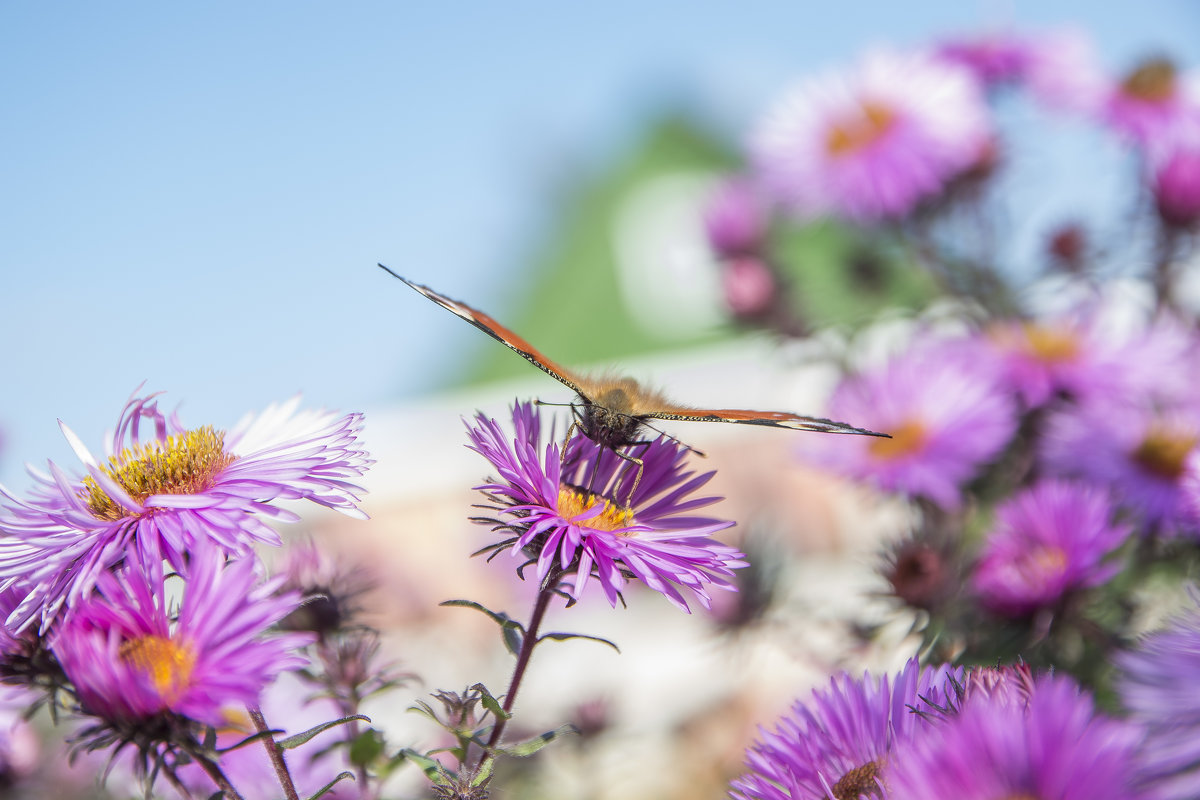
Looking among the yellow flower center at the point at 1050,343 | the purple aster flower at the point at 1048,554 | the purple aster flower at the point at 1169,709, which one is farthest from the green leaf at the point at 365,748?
the yellow flower center at the point at 1050,343

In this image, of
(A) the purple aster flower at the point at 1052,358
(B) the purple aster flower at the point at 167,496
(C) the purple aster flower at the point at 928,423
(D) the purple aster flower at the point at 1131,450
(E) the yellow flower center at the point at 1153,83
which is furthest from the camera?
(E) the yellow flower center at the point at 1153,83

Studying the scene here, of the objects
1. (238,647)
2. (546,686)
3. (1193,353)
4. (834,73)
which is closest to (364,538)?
(546,686)

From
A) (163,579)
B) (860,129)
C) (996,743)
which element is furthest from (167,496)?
(860,129)

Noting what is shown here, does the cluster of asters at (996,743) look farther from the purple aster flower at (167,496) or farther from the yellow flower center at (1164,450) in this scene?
the yellow flower center at (1164,450)

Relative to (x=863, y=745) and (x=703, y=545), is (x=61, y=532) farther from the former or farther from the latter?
(x=863, y=745)

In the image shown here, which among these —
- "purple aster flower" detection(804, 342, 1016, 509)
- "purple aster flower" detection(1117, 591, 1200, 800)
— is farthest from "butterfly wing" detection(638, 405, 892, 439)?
"purple aster flower" detection(804, 342, 1016, 509)

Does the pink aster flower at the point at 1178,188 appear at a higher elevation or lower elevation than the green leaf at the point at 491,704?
higher
